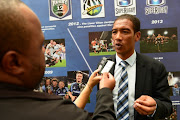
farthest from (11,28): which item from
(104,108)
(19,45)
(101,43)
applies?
(101,43)

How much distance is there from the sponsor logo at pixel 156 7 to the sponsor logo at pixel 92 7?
1.68 feet

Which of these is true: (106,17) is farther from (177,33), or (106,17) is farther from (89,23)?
(177,33)

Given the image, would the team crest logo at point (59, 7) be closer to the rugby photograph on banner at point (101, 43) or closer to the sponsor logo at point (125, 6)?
the rugby photograph on banner at point (101, 43)

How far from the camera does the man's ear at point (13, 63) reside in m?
0.52

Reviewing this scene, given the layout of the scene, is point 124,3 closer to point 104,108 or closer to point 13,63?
point 104,108

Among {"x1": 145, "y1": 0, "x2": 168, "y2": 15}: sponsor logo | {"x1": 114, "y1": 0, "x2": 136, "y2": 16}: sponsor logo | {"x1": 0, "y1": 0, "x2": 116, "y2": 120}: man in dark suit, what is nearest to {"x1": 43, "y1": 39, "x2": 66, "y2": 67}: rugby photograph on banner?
{"x1": 114, "y1": 0, "x2": 136, "y2": 16}: sponsor logo

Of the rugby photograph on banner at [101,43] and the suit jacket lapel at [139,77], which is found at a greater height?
the rugby photograph on banner at [101,43]

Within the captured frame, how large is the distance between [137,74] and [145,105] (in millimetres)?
292

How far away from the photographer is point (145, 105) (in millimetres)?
1247

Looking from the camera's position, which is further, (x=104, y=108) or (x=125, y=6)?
(x=125, y=6)

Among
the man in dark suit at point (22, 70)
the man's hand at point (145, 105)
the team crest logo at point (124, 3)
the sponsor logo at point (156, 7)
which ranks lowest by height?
the man's hand at point (145, 105)

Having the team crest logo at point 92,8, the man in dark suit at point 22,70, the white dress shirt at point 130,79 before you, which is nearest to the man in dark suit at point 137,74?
the white dress shirt at point 130,79

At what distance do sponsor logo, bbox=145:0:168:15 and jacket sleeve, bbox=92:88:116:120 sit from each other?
1.37 m

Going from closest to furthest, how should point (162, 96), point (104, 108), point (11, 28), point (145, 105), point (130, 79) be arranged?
point (11, 28) → point (104, 108) → point (145, 105) → point (162, 96) → point (130, 79)
